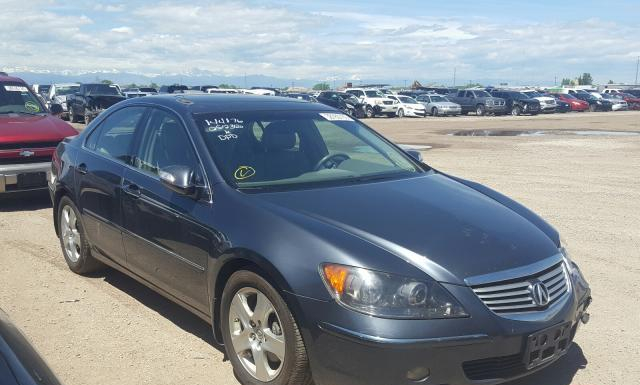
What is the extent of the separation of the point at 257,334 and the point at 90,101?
27003mm

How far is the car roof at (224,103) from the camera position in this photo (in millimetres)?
4887

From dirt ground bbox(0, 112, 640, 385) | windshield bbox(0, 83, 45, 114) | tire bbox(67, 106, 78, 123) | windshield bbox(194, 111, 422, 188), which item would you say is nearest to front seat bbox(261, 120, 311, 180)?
windshield bbox(194, 111, 422, 188)

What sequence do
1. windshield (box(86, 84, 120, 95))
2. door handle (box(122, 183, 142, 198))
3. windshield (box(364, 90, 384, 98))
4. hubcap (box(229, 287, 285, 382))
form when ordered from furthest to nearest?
windshield (box(364, 90, 384, 98)) → windshield (box(86, 84, 120, 95)) → door handle (box(122, 183, 142, 198)) → hubcap (box(229, 287, 285, 382))

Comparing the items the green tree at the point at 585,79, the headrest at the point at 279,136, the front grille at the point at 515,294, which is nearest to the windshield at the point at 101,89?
the headrest at the point at 279,136

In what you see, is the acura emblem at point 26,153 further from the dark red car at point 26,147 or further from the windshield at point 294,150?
the windshield at point 294,150

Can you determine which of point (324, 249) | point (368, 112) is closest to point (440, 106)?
point (368, 112)

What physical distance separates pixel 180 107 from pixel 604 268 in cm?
409

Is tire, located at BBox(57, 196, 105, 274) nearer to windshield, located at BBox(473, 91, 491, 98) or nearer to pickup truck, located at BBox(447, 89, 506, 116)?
pickup truck, located at BBox(447, 89, 506, 116)

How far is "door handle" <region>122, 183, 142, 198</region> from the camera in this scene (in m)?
4.78

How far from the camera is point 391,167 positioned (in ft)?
16.2

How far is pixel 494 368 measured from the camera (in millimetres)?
3328

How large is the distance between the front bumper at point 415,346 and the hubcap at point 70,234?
130 inches

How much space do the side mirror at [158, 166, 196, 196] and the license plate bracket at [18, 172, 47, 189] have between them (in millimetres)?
5209

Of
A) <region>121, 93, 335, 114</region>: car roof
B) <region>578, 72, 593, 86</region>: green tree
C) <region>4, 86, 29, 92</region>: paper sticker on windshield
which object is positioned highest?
<region>121, 93, 335, 114</region>: car roof
